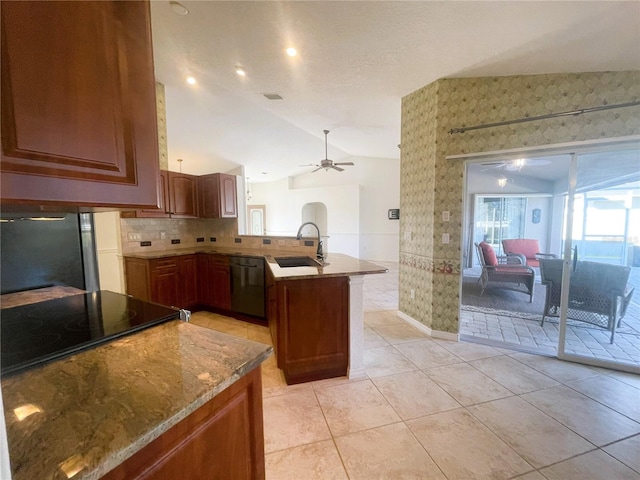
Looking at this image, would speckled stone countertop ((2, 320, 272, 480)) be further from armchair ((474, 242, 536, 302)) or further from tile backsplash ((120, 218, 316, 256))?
armchair ((474, 242, 536, 302))

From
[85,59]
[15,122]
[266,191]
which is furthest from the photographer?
[266,191]

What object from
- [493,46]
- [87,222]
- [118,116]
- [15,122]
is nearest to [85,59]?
[118,116]

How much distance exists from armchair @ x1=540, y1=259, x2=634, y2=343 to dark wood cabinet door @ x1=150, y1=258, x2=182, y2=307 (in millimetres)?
4500

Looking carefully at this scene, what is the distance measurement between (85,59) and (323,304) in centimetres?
196

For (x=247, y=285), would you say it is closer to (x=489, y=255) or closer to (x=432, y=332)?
(x=432, y=332)

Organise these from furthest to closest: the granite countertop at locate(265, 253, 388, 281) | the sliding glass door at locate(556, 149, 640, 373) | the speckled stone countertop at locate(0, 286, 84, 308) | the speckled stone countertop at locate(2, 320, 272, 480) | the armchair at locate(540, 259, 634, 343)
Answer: the armchair at locate(540, 259, 634, 343)
the sliding glass door at locate(556, 149, 640, 373)
the granite countertop at locate(265, 253, 388, 281)
the speckled stone countertop at locate(0, 286, 84, 308)
the speckled stone countertop at locate(2, 320, 272, 480)

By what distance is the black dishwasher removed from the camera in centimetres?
345

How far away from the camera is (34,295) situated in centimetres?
155

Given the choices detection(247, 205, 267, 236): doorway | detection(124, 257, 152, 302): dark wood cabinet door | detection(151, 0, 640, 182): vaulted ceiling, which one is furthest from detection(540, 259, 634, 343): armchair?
detection(247, 205, 267, 236): doorway

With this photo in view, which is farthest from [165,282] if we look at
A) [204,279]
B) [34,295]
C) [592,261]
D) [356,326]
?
[592,261]

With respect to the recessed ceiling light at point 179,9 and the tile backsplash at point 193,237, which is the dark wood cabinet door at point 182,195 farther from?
the recessed ceiling light at point 179,9

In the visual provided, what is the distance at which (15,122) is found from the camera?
1.76 ft

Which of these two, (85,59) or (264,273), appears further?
(264,273)

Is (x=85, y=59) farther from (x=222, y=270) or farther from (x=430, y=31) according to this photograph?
(x=222, y=270)
